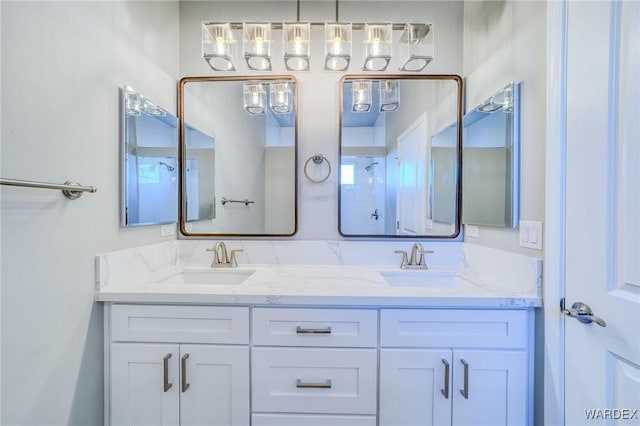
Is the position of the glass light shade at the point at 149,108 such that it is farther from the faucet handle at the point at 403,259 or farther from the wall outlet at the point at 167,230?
the faucet handle at the point at 403,259

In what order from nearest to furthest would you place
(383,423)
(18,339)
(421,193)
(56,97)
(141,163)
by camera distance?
1. (18,339)
2. (56,97)
3. (383,423)
4. (141,163)
5. (421,193)

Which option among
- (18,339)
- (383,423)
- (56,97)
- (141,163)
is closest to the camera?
(18,339)

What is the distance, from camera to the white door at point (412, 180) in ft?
5.41

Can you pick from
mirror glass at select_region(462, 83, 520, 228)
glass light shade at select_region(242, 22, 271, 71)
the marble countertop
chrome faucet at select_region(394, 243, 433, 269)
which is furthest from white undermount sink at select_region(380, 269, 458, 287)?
glass light shade at select_region(242, 22, 271, 71)

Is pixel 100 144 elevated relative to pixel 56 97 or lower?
lower

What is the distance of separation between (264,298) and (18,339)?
76cm

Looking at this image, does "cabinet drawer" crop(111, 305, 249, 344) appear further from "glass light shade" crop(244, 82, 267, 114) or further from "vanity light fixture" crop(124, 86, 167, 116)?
"glass light shade" crop(244, 82, 267, 114)

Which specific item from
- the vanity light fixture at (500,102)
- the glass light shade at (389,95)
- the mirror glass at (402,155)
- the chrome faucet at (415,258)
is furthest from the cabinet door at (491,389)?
the glass light shade at (389,95)

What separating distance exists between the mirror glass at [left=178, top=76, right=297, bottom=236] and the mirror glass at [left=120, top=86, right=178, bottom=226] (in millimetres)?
113

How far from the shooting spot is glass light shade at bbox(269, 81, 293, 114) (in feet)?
5.45

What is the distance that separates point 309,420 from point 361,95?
1693 millimetres

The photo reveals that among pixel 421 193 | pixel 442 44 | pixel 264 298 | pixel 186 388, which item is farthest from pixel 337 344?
pixel 442 44

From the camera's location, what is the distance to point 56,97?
932 mm

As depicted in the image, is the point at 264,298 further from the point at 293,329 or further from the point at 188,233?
the point at 188,233
